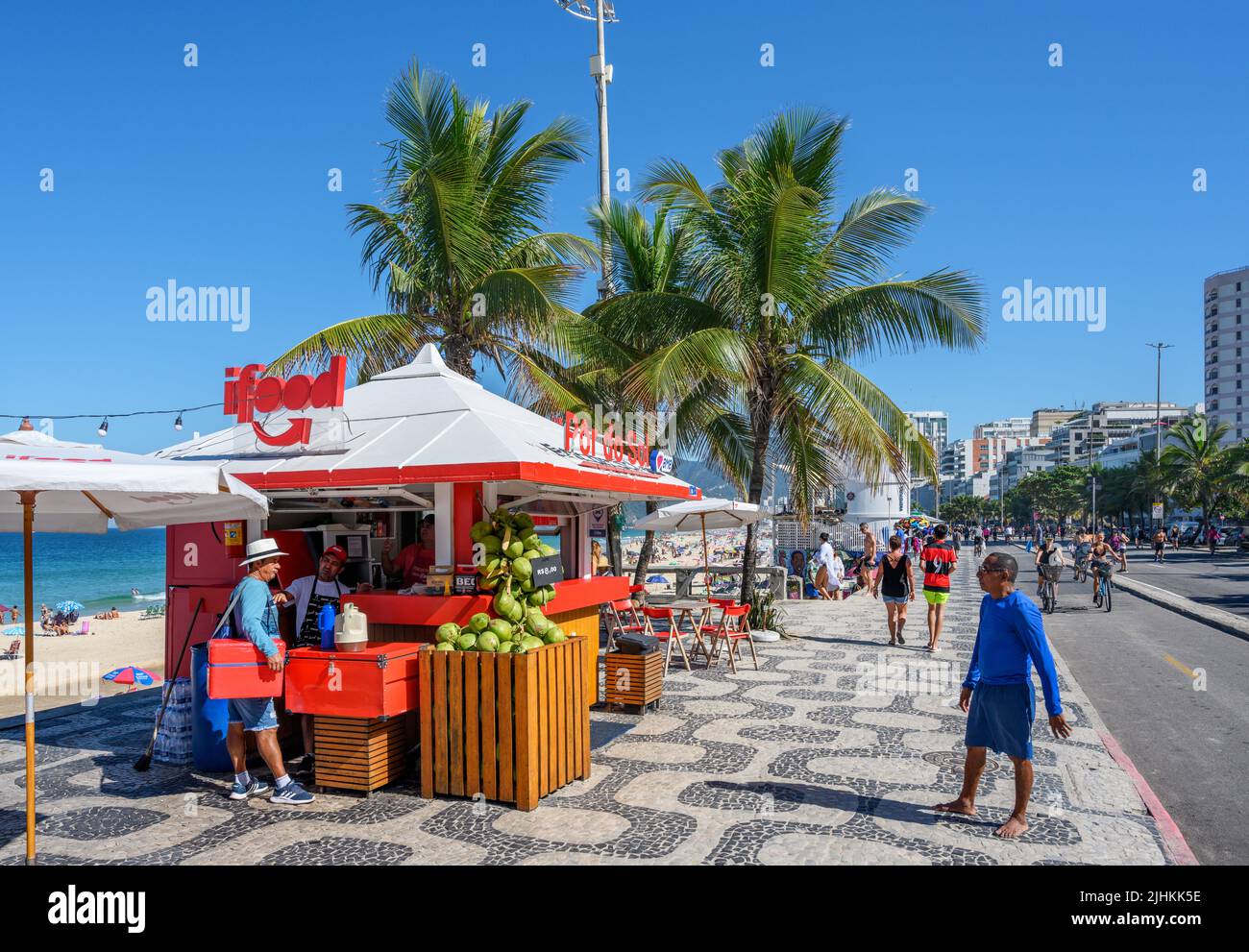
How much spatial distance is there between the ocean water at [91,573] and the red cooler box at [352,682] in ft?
106

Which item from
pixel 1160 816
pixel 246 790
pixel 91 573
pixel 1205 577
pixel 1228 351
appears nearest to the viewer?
pixel 1160 816

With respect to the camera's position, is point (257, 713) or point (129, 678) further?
point (129, 678)

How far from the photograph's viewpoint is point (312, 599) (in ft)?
22.4

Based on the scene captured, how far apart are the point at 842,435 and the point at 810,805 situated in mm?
8112

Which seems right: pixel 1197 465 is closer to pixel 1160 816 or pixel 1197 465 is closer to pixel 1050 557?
pixel 1050 557

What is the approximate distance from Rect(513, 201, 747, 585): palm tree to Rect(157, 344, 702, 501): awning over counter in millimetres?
4514

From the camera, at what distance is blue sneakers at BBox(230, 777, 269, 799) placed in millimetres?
5887

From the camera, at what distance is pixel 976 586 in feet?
89.0

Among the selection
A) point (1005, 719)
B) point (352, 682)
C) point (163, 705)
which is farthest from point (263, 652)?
point (1005, 719)

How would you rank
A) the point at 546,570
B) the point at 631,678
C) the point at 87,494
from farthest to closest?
the point at 631,678
the point at 546,570
the point at 87,494

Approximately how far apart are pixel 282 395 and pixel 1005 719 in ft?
20.1

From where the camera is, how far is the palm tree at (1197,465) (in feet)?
193
